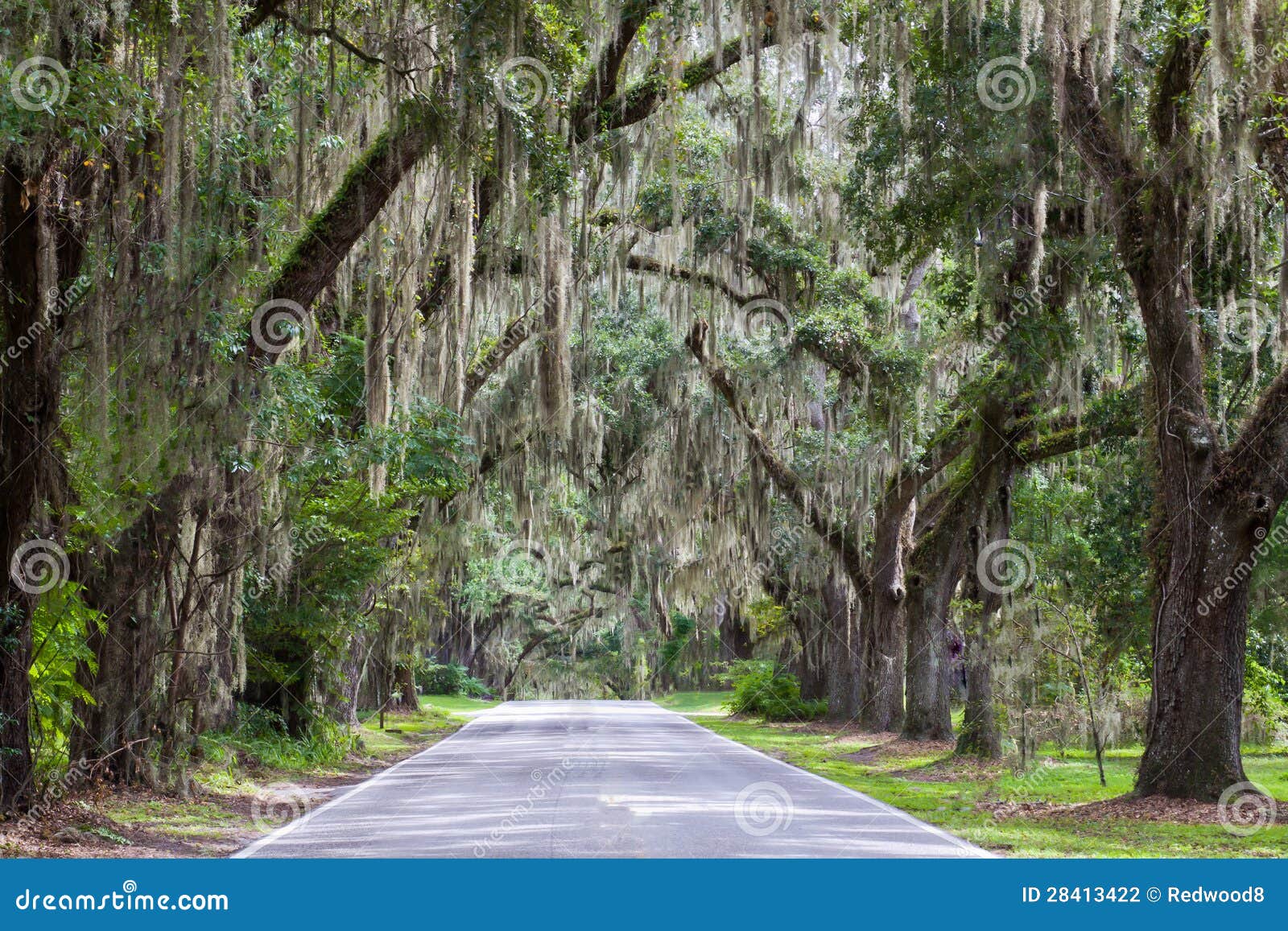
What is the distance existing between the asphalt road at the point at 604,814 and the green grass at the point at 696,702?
2107 centimetres

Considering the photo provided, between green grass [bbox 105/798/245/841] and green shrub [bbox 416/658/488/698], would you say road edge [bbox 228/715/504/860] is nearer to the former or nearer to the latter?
green grass [bbox 105/798/245/841]

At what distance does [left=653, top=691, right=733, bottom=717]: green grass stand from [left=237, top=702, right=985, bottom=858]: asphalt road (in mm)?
21066

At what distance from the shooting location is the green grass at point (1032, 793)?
28.8ft

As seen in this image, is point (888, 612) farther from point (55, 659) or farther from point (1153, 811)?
point (55, 659)

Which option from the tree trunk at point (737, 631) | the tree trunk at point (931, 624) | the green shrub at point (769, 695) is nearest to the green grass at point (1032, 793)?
the tree trunk at point (931, 624)

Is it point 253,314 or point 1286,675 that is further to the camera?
point 1286,675

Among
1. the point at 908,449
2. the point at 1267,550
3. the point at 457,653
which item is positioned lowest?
the point at 457,653

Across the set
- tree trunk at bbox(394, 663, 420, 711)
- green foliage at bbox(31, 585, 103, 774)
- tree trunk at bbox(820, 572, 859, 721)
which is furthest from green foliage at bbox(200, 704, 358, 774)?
tree trunk at bbox(394, 663, 420, 711)

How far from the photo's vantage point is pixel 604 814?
10.3 metres

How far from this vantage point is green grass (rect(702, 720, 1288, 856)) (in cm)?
879

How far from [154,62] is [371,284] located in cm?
Answer: 501

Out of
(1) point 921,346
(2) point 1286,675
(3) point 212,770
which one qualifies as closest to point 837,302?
(1) point 921,346

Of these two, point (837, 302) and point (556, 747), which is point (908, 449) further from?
point (556, 747)

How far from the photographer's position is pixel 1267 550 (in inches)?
608
